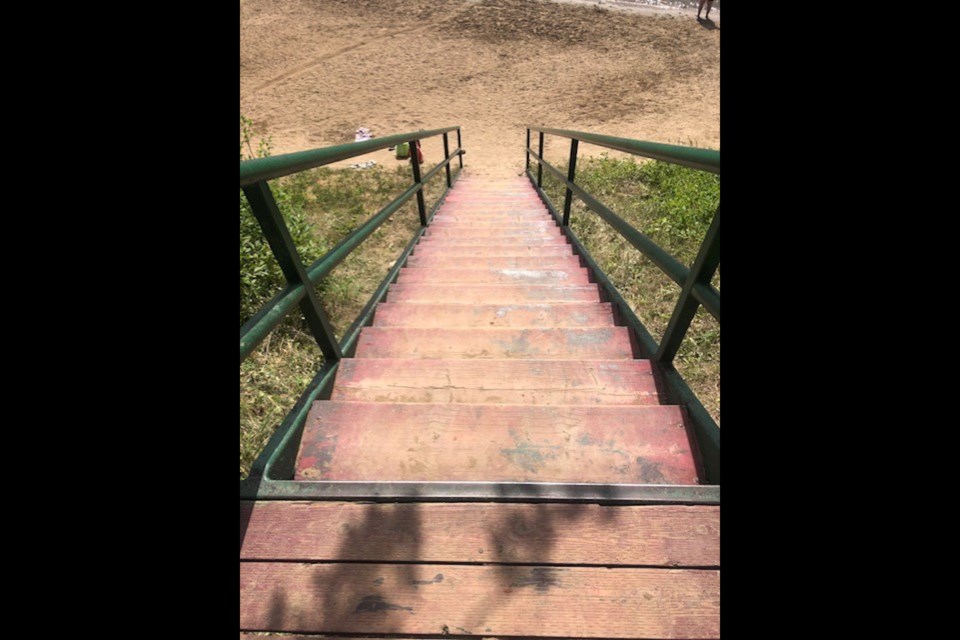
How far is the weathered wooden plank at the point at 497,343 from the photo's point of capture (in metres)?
2.06

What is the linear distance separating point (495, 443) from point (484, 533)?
1.16ft

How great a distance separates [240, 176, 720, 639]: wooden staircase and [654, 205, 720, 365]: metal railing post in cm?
14

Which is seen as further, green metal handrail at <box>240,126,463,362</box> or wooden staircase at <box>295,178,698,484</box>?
wooden staircase at <box>295,178,698,484</box>

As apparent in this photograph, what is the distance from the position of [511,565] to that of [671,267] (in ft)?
3.61

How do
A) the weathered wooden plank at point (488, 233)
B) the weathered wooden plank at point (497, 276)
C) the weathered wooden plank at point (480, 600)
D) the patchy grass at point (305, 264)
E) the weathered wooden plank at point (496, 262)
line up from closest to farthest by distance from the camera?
the weathered wooden plank at point (480, 600)
the patchy grass at point (305, 264)
the weathered wooden plank at point (497, 276)
the weathered wooden plank at point (496, 262)
the weathered wooden plank at point (488, 233)

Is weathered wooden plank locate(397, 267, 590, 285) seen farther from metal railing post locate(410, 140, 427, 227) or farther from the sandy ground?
the sandy ground

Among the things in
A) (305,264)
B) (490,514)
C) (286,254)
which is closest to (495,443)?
(490,514)

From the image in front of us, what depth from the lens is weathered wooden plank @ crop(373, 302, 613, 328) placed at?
238 centimetres

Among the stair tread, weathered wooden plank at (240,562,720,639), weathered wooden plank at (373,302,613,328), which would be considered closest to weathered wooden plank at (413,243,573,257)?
the stair tread

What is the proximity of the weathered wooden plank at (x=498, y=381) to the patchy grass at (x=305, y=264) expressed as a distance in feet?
2.86

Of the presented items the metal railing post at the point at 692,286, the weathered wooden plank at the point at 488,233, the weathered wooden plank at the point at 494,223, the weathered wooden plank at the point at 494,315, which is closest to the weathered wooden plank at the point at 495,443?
the metal railing post at the point at 692,286

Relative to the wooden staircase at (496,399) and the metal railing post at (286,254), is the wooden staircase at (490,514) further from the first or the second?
the metal railing post at (286,254)
